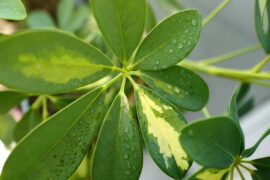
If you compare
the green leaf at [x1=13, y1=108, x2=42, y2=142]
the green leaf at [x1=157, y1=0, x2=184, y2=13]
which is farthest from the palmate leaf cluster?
the green leaf at [x1=157, y1=0, x2=184, y2=13]

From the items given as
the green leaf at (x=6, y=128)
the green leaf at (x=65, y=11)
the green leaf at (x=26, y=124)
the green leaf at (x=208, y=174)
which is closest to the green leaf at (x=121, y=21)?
the green leaf at (x=208, y=174)

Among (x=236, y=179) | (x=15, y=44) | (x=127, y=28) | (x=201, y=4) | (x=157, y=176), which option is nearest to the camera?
(x=15, y=44)

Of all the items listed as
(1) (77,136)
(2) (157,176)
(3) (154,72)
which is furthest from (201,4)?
(1) (77,136)

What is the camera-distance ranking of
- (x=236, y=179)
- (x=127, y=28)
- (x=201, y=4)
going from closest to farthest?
1. (x=127, y=28)
2. (x=236, y=179)
3. (x=201, y=4)

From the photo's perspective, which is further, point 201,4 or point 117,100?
point 201,4

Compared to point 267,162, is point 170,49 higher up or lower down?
higher up

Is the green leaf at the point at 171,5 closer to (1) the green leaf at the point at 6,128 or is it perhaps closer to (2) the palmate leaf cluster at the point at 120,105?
(2) the palmate leaf cluster at the point at 120,105

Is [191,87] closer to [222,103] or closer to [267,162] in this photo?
[267,162]

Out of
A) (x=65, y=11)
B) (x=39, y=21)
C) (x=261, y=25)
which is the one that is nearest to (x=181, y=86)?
(x=261, y=25)
